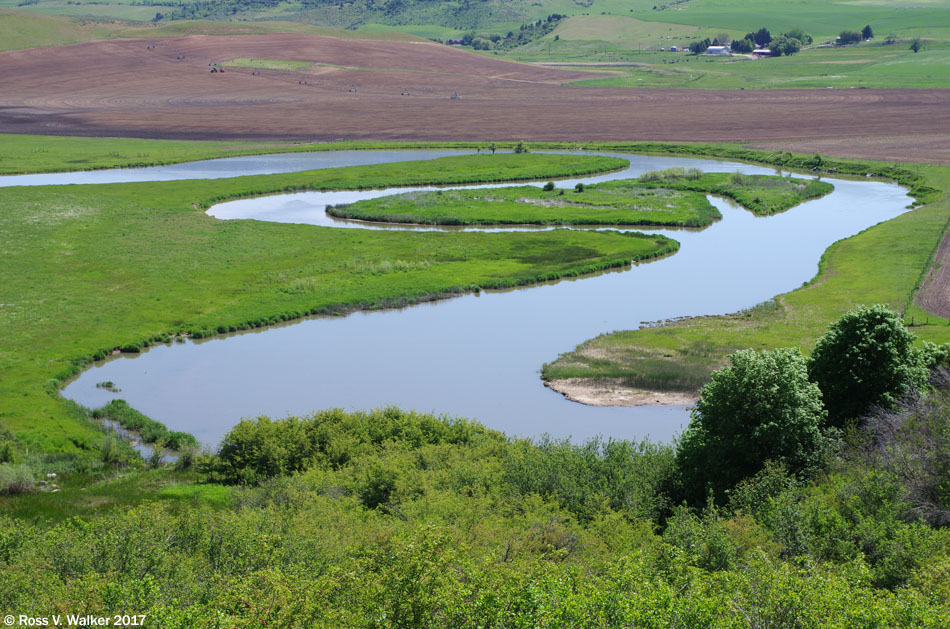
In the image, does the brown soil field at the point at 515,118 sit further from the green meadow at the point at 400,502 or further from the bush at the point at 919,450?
the bush at the point at 919,450

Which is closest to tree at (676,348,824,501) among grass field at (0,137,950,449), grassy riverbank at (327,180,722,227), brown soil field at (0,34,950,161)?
grass field at (0,137,950,449)

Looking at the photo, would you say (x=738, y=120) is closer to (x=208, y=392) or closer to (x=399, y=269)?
(x=399, y=269)

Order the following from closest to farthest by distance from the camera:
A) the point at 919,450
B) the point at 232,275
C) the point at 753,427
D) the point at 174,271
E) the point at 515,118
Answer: the point at 919,450, the point at 753,427, the point at 232,275, the point at 174,271, the point at 515,118

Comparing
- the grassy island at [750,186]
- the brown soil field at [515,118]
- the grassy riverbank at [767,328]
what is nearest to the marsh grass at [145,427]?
the grassy riverbank at [767,328]

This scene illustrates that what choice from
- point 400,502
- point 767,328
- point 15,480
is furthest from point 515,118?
point 400,502

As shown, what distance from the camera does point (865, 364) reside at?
37219mm

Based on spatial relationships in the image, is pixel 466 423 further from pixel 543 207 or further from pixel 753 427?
pixel 543 207

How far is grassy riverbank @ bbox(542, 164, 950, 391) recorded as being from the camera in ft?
166

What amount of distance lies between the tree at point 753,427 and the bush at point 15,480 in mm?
25368

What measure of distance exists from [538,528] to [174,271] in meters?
52.7

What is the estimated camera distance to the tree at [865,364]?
3684 cm

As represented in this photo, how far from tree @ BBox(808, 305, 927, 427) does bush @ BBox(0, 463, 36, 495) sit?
104ft

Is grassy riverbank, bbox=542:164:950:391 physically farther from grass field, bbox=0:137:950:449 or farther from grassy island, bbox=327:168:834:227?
grassy island, bbox=327:168:834:227

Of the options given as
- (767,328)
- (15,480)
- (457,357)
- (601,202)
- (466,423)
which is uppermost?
(15,480)
